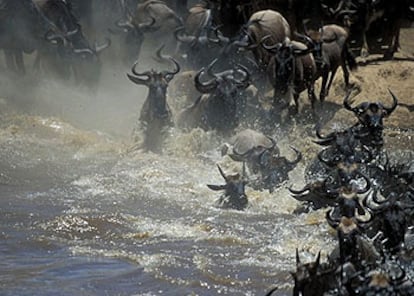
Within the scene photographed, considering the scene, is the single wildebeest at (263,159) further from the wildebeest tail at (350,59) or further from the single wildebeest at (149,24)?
the single wildebeest at (149,24)

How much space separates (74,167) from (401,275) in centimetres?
800

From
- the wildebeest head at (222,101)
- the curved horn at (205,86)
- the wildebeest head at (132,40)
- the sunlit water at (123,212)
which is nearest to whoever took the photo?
the sunlit water at (123,212)

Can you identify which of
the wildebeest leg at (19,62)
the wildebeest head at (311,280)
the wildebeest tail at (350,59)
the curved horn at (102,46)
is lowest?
the wildebeest head at (311,280)

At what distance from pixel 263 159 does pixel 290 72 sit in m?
3.40

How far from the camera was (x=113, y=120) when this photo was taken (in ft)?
57.0

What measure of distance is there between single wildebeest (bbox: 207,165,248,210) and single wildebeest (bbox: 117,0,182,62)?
795 centimetres

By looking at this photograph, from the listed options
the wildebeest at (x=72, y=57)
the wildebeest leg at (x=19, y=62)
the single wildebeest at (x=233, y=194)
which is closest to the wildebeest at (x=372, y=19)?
the wildebeest at (x=72, y=57)

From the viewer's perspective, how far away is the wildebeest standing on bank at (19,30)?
61.3 feet

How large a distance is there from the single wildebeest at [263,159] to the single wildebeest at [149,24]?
601cm

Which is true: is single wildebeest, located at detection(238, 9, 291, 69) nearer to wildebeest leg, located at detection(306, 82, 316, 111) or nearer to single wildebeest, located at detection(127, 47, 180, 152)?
wildebeest leg, located at detection(306, 82, 316, 111)

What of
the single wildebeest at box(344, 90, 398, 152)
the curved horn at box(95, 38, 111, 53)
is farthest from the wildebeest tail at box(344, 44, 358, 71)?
the single wildebeest at box(344, 90, 398, 152)

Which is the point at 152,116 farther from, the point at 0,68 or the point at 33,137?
the point at 0,68

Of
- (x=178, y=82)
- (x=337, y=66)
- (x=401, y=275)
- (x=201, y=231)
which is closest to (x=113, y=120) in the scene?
(x=178, y=82)

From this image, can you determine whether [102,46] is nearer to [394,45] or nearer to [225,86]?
[225,86]
